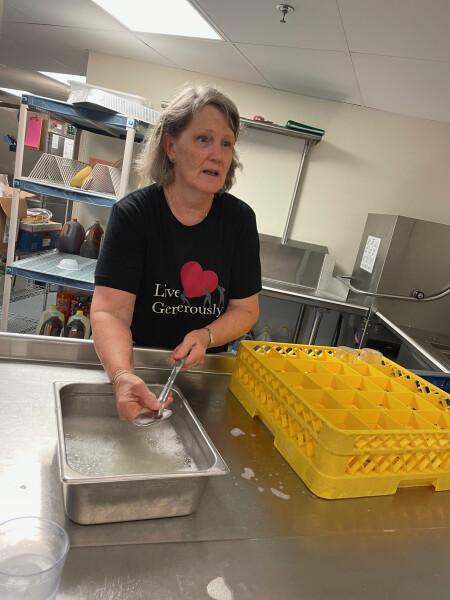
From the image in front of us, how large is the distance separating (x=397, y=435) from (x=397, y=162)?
3.15 m

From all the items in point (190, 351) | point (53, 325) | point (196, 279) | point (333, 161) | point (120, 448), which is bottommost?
point (53, 325)

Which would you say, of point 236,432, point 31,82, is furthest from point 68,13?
point 31,82

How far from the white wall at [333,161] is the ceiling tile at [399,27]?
132cm

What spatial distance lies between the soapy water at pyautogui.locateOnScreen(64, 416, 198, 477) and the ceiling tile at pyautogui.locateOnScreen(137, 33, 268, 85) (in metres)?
2.46

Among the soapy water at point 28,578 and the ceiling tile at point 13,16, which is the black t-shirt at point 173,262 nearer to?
the soapy water at point 28,578

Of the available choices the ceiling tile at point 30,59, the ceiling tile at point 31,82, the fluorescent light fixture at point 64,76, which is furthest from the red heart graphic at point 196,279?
the ceiling tile at point 31,82

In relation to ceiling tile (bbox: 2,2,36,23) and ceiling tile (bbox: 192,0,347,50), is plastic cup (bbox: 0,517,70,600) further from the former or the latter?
ceiling tile (bbox: 2,2,36,23)

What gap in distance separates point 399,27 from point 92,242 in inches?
96.2

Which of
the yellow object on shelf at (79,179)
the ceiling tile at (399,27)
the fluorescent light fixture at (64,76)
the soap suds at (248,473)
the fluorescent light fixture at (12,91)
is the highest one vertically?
the fluorescent light fixture at (64,76)

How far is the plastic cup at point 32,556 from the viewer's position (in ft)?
1.48

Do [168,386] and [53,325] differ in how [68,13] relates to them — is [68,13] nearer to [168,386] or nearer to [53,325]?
[53,325]

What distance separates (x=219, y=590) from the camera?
559 mm

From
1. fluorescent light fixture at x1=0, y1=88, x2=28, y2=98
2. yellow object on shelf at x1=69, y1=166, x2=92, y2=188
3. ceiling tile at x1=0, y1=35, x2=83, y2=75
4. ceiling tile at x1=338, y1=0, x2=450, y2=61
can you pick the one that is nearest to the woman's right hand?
ceiling tile at x1=338, y1=0, x2=450, y2=61

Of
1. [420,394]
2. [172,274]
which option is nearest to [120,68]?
[172,274]
